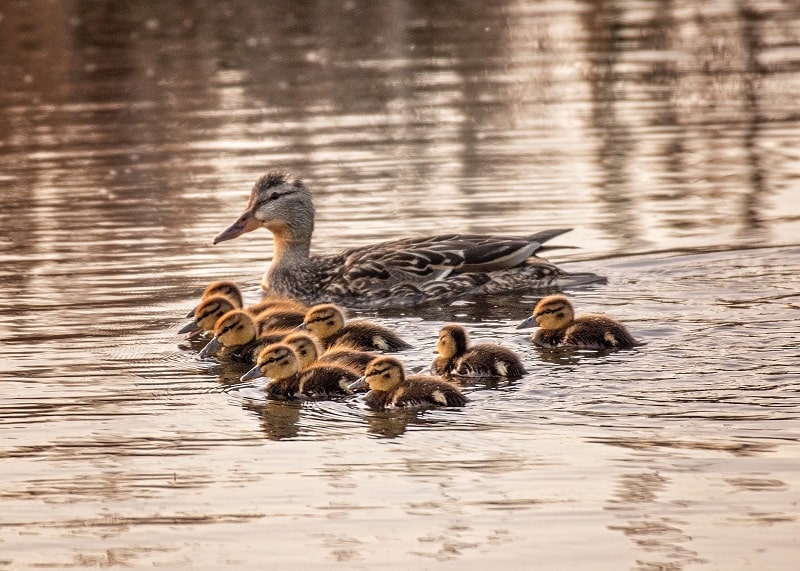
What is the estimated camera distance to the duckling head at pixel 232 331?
8430 millimetres

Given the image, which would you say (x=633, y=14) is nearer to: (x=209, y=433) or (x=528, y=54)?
(x=528, y=54)

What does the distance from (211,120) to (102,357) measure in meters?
8.55

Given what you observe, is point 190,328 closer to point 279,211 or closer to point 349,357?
point 349,357

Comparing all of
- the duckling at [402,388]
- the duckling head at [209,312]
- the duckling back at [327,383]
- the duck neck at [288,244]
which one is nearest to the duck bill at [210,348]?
the duckling head at [209,312]

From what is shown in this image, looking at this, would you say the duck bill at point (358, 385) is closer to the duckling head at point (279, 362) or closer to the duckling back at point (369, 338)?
the duckling head at point (279, 362)

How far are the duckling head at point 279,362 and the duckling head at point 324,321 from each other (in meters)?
0.92

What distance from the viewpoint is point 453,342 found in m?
7.79

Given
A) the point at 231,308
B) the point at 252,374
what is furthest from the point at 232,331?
the point at 252,374

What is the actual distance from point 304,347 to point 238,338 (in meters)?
0.62

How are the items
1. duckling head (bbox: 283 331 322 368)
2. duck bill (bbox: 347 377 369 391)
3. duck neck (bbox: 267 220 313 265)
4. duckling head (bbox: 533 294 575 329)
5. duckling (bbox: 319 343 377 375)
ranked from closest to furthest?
duck bill (bbox: 347 377 369 391) → duckling (bbox: 319 343 377 375) → duckling head (bbox: 283 331 322 368) → duckling head (bbox: 533 294 575 329) → duck neck (bbox: 267 220 313 265)

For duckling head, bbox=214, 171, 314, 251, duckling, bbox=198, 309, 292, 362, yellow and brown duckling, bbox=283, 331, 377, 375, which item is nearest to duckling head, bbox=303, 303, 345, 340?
duckling, bbox=198, 309, 292, 362

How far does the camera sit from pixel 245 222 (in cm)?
1054

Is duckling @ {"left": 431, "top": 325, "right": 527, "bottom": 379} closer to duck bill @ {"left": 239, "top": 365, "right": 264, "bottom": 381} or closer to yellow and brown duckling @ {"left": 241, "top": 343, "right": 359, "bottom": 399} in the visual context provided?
yellow and brown duckling @ {"left": 241, "top": 343, "right": 359, "bottom": 399}

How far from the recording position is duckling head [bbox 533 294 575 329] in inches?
325
